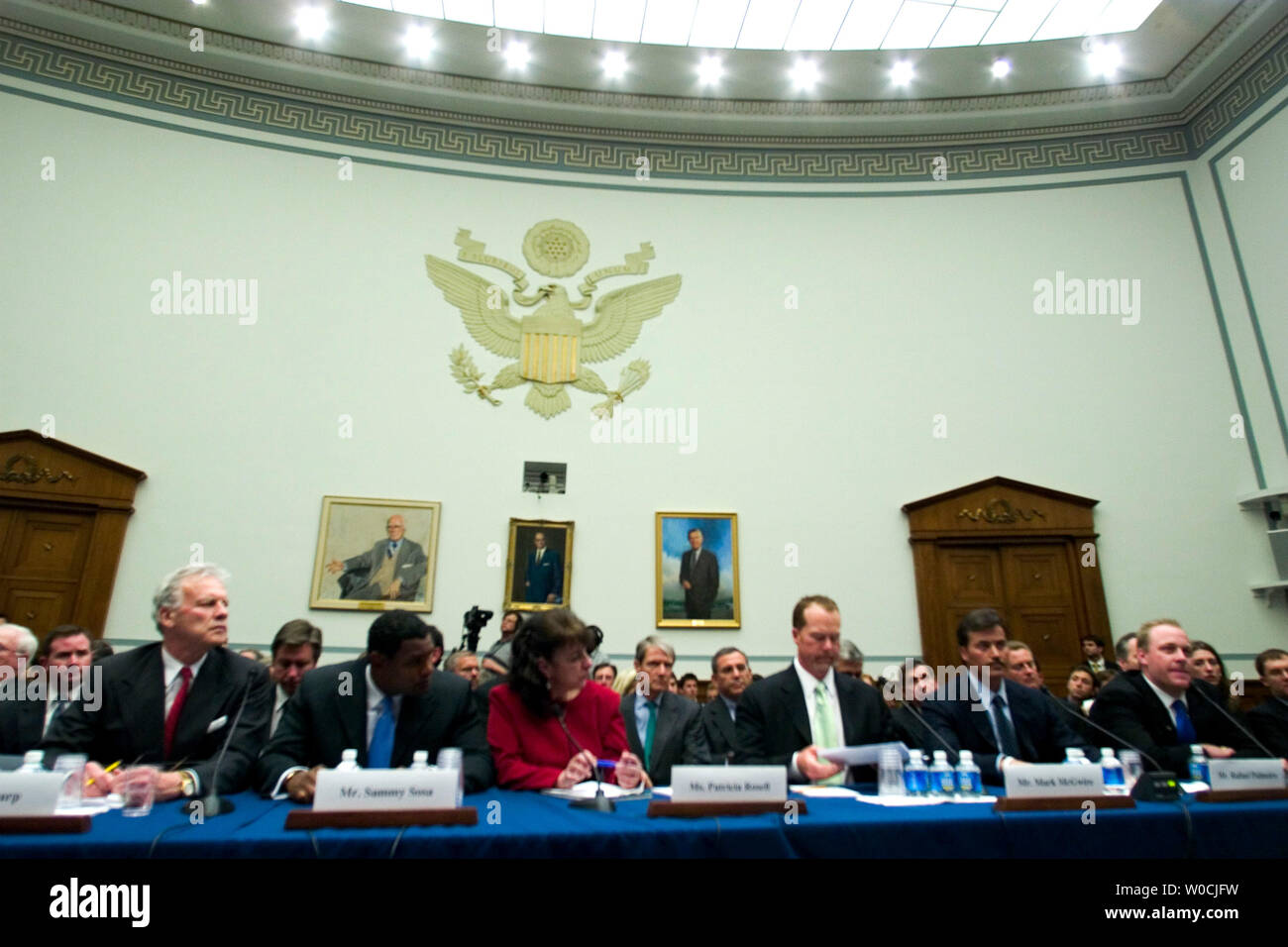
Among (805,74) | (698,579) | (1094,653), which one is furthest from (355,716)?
→ (805,74)

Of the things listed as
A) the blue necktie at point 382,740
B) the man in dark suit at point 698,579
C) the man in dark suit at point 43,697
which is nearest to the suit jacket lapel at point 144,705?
the man in dark suit at point 43,697

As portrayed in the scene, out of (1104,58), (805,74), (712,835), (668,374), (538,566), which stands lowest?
(712,835)

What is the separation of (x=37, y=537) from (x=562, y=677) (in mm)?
7504

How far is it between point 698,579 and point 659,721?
4713 millimetres

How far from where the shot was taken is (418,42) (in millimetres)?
9281

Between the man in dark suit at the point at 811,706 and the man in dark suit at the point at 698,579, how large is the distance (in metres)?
4.92

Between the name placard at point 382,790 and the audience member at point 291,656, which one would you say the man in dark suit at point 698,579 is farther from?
the name placard at point 382,790

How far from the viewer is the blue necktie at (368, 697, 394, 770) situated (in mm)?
2732

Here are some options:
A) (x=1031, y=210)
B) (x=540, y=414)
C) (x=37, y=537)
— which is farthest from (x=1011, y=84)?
(x=37, y=537)

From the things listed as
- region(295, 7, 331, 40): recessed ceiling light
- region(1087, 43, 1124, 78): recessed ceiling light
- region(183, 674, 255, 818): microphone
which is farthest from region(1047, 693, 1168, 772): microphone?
region(295, 7, 331, 40): recessed ceiling light

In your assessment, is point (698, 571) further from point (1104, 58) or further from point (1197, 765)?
point (1104, 58)

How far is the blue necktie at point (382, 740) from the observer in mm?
2732

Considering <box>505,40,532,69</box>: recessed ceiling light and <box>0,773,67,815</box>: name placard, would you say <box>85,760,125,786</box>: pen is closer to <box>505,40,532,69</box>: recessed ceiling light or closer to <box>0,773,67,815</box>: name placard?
<box>0,773,67,815</box>: name placard

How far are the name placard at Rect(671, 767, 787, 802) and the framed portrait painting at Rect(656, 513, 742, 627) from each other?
20.3ft
